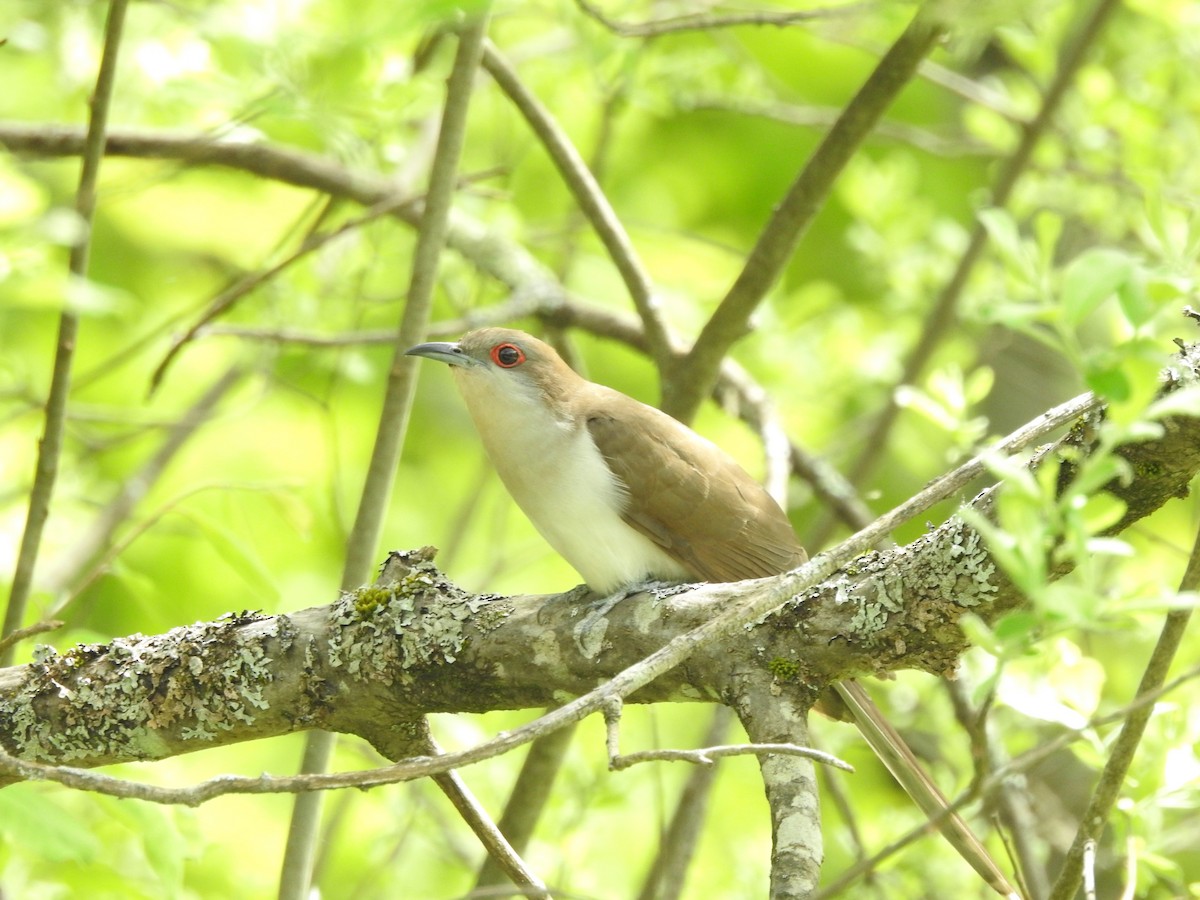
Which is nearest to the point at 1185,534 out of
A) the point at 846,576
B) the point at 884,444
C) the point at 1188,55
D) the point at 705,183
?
the point at 884,444

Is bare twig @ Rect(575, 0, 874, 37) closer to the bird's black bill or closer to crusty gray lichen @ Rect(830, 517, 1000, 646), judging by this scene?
the bird's black bill

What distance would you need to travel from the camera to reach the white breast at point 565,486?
3.33 m

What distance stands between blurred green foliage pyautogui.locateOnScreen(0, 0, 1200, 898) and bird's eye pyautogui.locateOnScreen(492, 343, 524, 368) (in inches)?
18.4

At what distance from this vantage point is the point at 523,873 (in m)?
2.30

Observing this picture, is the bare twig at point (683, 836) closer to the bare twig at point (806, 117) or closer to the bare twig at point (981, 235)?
the bare twig at point (981, 235)

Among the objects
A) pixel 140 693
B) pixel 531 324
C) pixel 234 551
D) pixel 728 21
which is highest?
pixel 531 324

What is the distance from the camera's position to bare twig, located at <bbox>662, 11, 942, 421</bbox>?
307 cm

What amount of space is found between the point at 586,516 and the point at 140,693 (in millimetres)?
1269

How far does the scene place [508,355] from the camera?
12.6ft

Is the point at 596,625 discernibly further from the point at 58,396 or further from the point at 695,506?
the point at 58,396

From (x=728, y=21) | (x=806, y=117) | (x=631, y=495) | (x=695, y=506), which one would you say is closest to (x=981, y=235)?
(x=806, y=117)

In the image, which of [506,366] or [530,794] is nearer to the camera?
[530,794]

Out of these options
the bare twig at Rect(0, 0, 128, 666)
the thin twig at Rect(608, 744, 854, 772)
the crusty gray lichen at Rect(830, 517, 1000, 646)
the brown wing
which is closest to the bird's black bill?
the brown wing

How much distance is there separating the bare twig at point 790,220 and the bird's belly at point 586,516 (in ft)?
1.26
